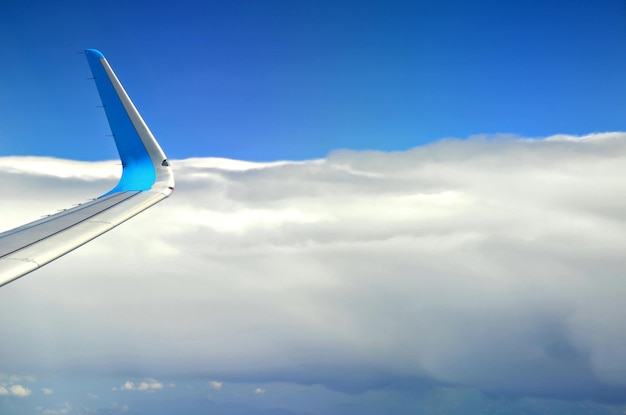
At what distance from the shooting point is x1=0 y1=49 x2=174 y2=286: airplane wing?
33.9ft

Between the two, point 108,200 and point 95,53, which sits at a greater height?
point 95,53

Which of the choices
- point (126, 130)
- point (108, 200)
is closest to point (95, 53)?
point (126, 130)

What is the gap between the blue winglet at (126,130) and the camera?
57.1 feet

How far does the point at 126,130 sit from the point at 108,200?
3103mm

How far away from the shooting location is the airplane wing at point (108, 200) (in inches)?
407

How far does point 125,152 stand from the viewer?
17781mm

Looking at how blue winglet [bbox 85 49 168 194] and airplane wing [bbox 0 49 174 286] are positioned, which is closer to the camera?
airplane wing [bbox 0 49 174 286]

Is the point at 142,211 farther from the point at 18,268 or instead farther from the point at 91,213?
the point at 18,268

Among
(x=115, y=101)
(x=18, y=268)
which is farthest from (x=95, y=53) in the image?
(x=18, y=268)

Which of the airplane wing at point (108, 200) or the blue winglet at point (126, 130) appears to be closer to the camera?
the airplane wing at point (108, 200)

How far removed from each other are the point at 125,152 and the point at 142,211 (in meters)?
4.73

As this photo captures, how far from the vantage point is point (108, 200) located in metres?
15.6

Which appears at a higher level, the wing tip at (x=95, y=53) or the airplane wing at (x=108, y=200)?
the wing tip at (x=95, y=53)

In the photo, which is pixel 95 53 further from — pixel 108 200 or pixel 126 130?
pixel 108 200
